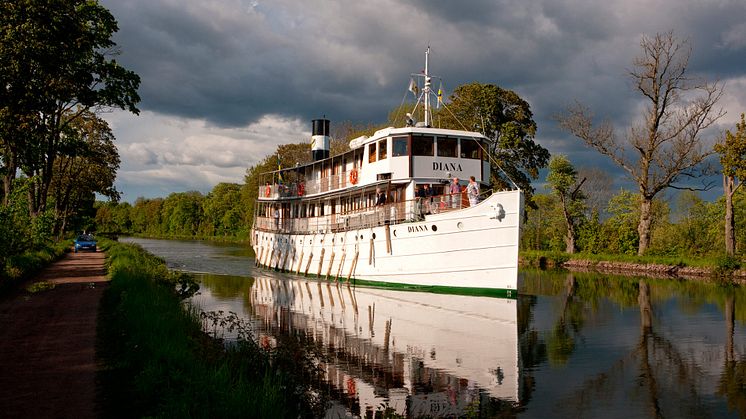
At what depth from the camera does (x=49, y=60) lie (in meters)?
19.8

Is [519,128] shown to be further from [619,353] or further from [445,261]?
[619,353]

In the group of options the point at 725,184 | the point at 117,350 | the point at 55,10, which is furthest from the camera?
the point at 725,184

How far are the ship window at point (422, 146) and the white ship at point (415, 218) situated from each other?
0.15 feet

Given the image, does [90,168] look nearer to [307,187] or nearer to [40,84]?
[307,187]

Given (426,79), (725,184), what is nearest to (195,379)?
(426,79)

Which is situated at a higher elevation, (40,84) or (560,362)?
(40,84)

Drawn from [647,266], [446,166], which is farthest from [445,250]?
[647,266]

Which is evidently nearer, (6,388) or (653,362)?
(6,388)

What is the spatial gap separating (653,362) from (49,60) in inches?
811

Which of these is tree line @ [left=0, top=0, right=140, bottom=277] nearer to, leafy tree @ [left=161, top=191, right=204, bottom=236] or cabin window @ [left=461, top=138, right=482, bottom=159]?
cabin window @ [left=461, top=138, right=482, bottom=159]

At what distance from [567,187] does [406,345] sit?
38.5 metres

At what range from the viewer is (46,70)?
20141 millimetres

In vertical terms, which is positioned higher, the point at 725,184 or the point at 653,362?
the point at 725,184

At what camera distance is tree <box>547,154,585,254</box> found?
48562 mm
